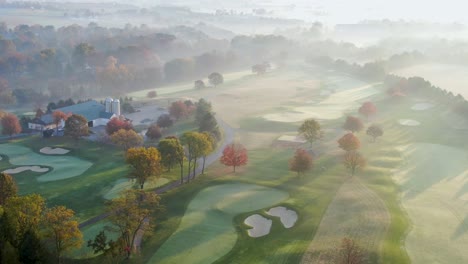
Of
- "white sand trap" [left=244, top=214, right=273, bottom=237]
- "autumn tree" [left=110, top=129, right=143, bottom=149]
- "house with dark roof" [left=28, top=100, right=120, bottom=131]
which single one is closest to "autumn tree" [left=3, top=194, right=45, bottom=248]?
"white sand trap" [left=244, top=214, right=273, bottom=237]

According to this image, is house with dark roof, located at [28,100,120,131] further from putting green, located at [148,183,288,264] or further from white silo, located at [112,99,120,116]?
putting green, located at [148,183,288,264]

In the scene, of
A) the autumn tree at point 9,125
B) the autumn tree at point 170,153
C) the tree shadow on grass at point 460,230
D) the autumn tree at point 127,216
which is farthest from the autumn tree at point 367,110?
the autumn tree at point 9,125

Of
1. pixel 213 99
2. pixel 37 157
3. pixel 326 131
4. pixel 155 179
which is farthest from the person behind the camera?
pixel 213 99

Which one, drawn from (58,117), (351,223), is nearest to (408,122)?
(351,223)

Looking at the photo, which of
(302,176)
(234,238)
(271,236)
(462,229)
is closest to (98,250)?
(234,238)

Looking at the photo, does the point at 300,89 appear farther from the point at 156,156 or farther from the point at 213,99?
the point at 156,156

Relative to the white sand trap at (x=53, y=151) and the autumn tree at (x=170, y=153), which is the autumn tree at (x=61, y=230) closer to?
the autumn tree at (x=170, y=153)
